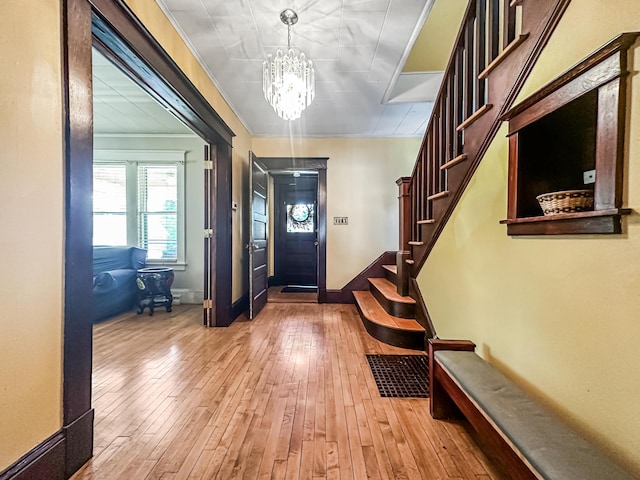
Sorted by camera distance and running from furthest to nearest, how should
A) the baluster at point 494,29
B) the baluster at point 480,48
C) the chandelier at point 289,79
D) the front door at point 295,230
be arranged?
1. the front door at point 295,230
2. the chandelier at point 289,79
3. the baluster at point 480,48
4. the baluster at point 494,29

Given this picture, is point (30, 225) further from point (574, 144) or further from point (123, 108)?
point (123, 108)

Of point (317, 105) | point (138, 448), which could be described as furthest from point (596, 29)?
point (317, 105)

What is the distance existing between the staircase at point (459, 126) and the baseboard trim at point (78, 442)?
7.49 ft

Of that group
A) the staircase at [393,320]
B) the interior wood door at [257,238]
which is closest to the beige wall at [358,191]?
the interior wood door at [257,238]

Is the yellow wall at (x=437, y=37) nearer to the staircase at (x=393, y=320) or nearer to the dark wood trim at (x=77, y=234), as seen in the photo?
the dark wood trim at (x=77, y=234)

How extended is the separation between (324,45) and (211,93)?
1.28m

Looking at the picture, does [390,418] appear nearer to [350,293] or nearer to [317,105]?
[350,293]

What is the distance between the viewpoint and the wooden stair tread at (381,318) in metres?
2.84

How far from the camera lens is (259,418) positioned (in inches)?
69.5

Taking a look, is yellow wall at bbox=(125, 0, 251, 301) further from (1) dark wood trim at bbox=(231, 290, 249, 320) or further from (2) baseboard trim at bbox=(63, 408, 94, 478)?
(2) baseboard trim at bbox=(63, 408, 94, 478)

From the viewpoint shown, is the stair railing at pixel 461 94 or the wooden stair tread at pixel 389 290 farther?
the wooden stair tread at pixel 389 290

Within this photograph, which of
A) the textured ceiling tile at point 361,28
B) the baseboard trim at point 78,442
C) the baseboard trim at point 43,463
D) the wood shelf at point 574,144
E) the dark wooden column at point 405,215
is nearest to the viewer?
the wood shelf at point 574,144

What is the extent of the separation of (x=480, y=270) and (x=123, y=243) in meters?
5.05

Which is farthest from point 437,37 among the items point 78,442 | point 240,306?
point 78,442
